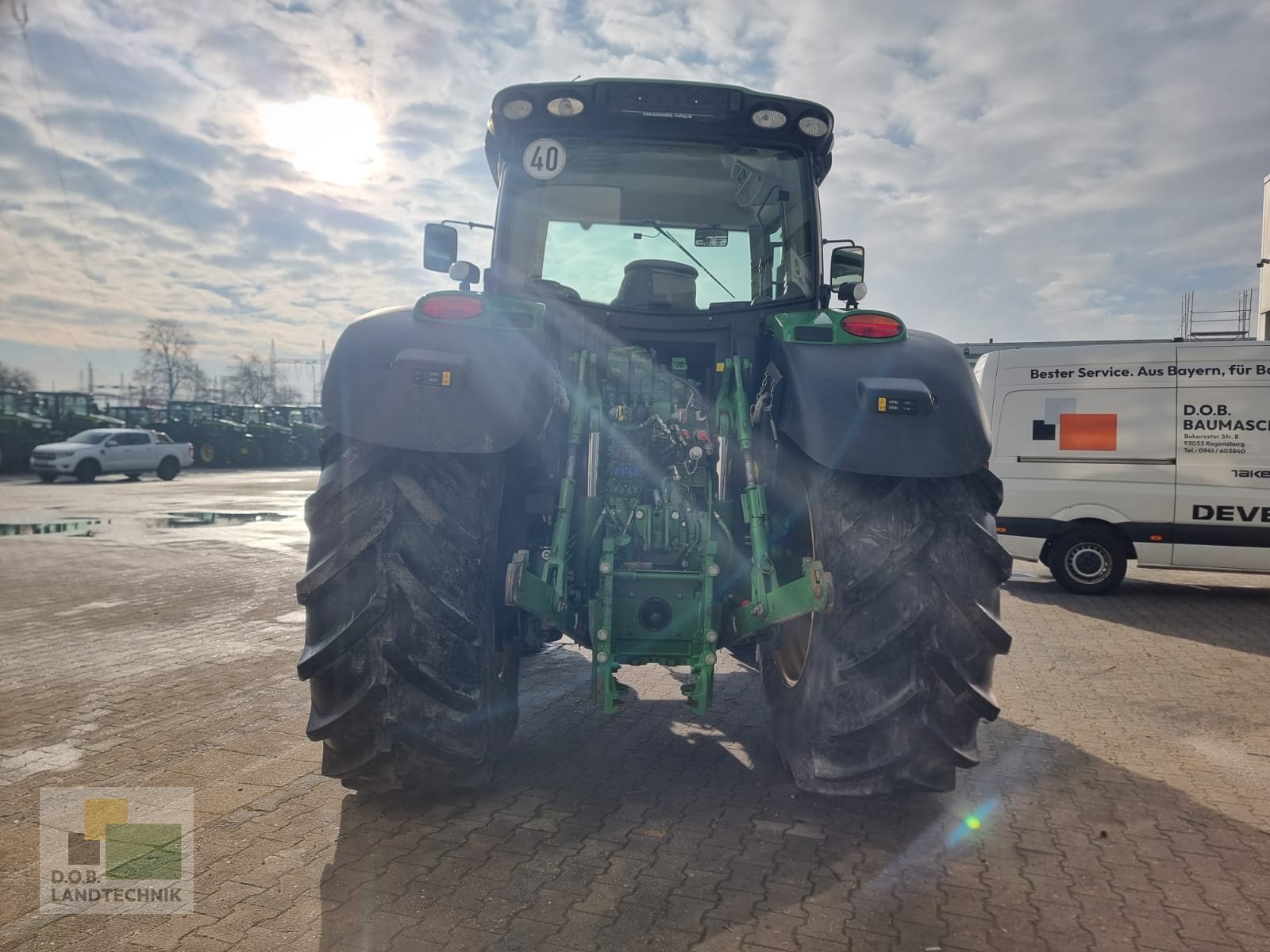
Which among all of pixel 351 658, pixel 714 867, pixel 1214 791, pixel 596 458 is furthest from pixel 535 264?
pixel 1214 791

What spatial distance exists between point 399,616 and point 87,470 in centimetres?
2584

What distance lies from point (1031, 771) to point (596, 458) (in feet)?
8.70

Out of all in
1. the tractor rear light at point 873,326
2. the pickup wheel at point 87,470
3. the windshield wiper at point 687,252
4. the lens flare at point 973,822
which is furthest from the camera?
the pickup wheel at point 87,470

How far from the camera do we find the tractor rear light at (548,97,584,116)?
418 centimetres

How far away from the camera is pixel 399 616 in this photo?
3279 mm

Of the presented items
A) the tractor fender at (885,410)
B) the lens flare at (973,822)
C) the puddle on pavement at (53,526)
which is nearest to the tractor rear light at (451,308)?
the tractor fender at (885,410)

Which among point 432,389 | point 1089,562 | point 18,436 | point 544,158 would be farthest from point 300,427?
point 432,389

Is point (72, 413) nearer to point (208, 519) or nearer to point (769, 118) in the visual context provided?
point (208, 519)

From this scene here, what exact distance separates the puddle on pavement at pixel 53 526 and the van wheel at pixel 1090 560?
13.1 m

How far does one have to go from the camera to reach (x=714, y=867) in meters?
3.17

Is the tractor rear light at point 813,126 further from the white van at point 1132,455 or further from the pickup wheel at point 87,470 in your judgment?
the pickup wheel at point 87,470

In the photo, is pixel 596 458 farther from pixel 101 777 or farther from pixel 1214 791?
pixel 1214 791

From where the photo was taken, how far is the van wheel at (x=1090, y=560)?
32.7 feet

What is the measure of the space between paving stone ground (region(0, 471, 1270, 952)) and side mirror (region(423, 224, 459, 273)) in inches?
99.5
